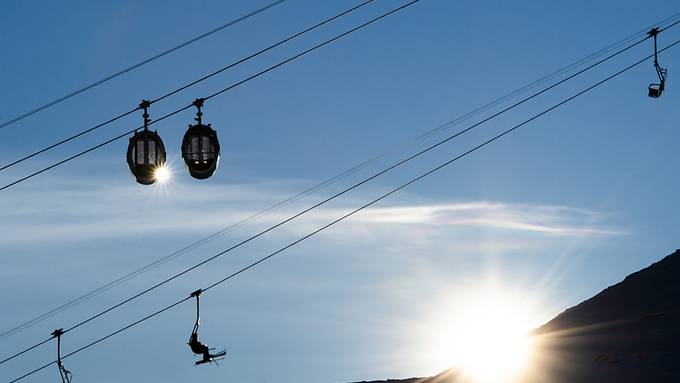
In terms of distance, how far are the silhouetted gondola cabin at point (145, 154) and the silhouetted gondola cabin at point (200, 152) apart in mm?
604

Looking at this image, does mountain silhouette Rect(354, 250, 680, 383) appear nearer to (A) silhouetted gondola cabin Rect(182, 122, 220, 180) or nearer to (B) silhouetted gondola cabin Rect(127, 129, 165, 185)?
(A) silhouetted gondola cabin Rect(182, 122, 220, 180)

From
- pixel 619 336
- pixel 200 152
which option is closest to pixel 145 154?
pixel 200 152

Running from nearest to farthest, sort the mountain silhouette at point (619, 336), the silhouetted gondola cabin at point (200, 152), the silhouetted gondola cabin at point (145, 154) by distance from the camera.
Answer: the silhouetted gondola cabin at point (145, 154) → the silhouetted gondola cabin at point (200, 152) → the mountain silhouette at point (619, 336)

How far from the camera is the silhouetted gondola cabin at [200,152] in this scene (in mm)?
31328

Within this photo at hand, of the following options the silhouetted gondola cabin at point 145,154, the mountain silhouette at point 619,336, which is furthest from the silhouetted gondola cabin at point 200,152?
the mountain silhouette at point 619,336

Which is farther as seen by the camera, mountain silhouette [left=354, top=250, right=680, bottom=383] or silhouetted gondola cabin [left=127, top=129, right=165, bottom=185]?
mountain silhouette [left=354, top=250, right=680, bottom=383]

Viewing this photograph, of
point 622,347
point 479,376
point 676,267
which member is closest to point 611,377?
point 622,347

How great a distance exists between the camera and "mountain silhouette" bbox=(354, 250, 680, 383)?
32.4 meters

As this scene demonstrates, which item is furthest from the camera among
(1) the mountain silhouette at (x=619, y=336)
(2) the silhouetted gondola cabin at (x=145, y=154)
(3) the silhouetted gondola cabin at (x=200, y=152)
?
(1) the mountain silhouette at (x=619, y=336)

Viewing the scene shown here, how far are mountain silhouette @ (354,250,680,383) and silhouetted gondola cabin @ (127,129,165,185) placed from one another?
10505 mm

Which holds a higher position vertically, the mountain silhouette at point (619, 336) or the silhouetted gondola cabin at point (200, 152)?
the silhouetted gondola cabin at point (200, 152)

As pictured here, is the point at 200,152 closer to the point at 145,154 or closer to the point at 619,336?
the point at 145,154

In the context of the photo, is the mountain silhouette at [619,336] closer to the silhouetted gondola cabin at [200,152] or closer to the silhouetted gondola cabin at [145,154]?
the silhouetted gondola cabin at [200,152]

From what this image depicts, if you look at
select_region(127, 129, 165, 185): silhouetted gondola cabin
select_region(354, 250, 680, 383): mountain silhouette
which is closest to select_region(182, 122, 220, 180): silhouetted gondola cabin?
select_region(127, 129, 165, 185): silhouetted gondola cabin
